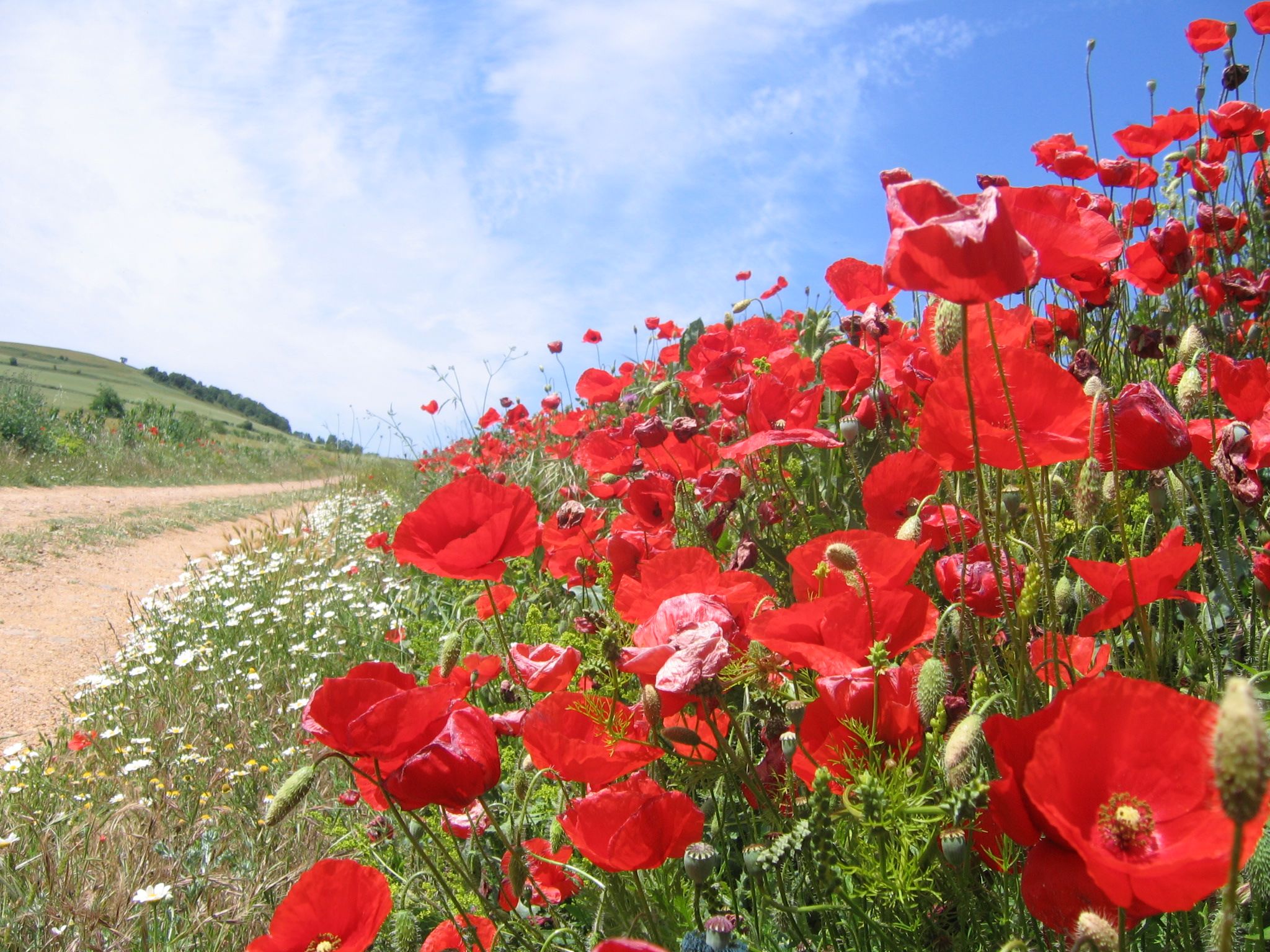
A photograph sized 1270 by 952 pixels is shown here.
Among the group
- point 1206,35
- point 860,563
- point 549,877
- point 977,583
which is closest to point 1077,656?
point 977,583

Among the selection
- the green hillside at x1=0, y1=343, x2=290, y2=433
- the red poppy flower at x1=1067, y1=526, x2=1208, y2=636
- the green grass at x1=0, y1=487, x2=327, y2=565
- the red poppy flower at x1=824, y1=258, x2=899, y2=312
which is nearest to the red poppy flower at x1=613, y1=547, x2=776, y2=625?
the red poppy flower at x1=1067, y1=526, x2=1208, y2=636

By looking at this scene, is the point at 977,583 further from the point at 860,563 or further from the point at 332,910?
the point at 332,910

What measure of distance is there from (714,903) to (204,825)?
1.81m

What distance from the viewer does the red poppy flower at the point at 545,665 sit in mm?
1393

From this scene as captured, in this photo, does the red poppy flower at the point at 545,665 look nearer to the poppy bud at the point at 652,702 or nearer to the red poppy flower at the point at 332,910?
the poppy bud at the point at 652,702

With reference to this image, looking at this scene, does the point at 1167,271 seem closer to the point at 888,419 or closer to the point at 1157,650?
the point at 888,419

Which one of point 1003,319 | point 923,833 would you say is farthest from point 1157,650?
point 923,833

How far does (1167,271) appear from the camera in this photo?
2312 millimetres

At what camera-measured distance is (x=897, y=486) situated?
1561mm

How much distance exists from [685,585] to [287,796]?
62cm

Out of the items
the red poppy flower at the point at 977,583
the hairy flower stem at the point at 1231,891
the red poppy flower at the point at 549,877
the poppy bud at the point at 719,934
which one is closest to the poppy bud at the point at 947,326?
the red poppy flower at the point at 977,583

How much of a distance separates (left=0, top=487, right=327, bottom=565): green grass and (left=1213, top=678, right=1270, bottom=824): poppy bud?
A: 9482 mm

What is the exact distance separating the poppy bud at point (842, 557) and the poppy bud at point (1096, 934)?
42 cm

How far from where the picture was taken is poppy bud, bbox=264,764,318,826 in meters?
1.09
